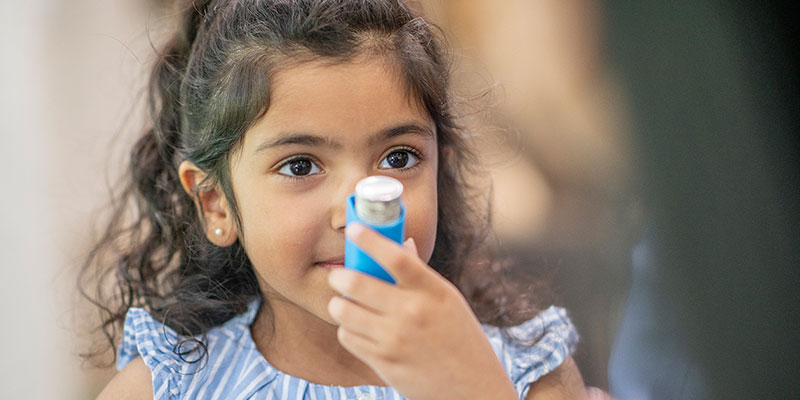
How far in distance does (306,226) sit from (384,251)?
185 millimetres

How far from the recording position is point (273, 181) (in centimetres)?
75

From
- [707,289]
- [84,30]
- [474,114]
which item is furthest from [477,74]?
[84,30]

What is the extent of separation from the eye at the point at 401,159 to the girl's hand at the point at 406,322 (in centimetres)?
19

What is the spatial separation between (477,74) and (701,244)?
39cm

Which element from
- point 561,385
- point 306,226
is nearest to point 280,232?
point 306,226

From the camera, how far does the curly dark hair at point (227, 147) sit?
761 millimetres

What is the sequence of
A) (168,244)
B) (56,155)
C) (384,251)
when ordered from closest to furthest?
(384,251)
(168,244)
(56,155)

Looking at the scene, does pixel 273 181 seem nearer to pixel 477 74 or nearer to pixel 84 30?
pixel 477 74

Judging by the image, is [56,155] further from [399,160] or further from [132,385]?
[399,160]

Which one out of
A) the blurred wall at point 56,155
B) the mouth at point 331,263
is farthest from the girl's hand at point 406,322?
the blurred wall at point 56,155

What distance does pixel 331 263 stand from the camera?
74cm

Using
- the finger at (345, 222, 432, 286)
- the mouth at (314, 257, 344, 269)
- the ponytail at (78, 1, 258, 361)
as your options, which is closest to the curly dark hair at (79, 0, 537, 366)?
the ponytail at (78, 1, 258, 361)

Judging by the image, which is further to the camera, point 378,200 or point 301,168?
point 301,168

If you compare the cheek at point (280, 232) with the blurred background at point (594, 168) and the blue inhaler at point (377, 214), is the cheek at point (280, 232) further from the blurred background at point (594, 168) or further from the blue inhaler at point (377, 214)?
the blurred background at point (594, 168)
